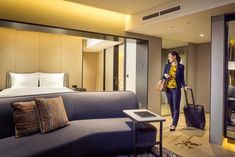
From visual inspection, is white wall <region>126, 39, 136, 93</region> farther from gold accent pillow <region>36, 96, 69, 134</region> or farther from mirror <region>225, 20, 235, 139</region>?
gold accent pillow <region>36, 96, 69, 134</region>

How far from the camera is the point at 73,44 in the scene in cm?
631

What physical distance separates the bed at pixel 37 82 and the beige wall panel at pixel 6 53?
0.15 metres

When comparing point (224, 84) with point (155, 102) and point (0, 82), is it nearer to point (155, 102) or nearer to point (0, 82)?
point (155, 102)

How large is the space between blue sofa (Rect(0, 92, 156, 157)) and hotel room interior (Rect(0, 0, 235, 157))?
0.01 metres

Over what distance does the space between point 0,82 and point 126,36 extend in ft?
11.7

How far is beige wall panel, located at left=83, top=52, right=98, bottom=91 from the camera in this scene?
8.45m

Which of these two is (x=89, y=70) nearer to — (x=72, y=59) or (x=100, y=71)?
(x=100, y=71)

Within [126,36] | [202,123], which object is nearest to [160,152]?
[202,123]

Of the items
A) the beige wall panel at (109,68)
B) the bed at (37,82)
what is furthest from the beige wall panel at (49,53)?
the beige wall panel at (109,68)

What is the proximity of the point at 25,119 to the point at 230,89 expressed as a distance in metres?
3.16

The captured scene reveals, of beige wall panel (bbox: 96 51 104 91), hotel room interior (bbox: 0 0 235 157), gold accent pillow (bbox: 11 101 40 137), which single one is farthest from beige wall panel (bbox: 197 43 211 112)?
gold accent pillow (bbox: 11 101 40 137)

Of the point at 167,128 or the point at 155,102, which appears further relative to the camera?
the point at 155,102

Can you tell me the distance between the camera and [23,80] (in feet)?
17.0

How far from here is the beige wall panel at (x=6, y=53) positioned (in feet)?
16.5
